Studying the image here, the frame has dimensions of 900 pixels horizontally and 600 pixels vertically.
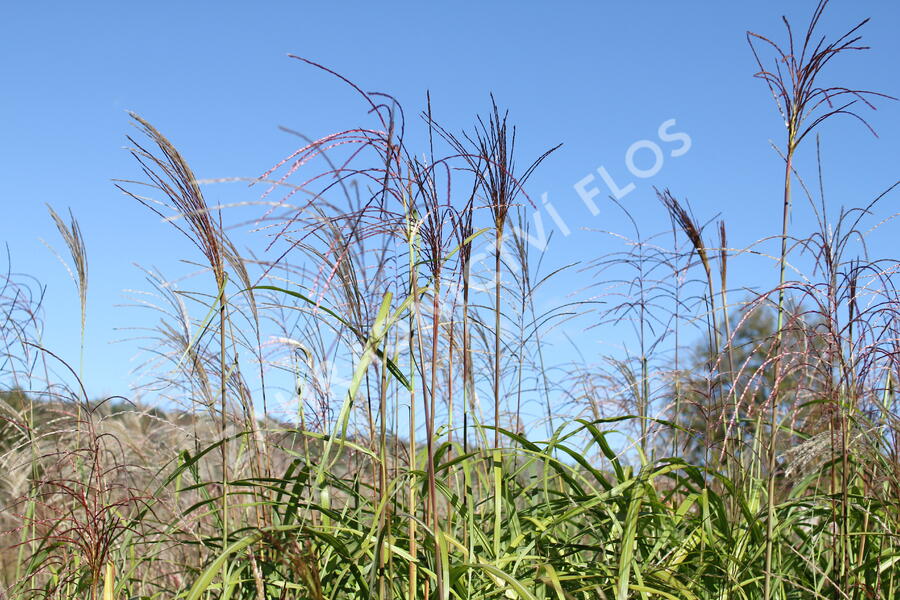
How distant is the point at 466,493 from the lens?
2107 mm

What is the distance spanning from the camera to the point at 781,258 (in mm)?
2139

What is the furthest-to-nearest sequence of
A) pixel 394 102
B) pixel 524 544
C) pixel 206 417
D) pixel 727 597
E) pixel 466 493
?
pixel 206 417 → pixel 524 544 → pixel 727 597 → pixel 466 493 → pixel 394 102

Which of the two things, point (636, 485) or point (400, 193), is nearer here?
point (400, 193)

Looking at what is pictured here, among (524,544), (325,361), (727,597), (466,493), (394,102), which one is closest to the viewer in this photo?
(394,102)

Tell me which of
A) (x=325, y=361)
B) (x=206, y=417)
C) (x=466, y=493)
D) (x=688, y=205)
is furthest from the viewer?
(x=206, y=417)

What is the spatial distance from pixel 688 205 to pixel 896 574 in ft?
4.78

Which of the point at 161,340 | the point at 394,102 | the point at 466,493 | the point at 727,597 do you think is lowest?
the point at 727,597

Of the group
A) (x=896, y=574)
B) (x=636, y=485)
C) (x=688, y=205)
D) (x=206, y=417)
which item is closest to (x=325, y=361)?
(x=206, y=417)

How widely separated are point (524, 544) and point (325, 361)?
0.97 metres

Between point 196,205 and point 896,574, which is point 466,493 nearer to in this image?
point 196,205

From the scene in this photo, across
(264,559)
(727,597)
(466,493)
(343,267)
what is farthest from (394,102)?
(727,597)

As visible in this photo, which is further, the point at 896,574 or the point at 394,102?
the point at 896,574

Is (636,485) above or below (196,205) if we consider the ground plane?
below

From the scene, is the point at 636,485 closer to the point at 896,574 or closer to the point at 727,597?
the point at 727,597
